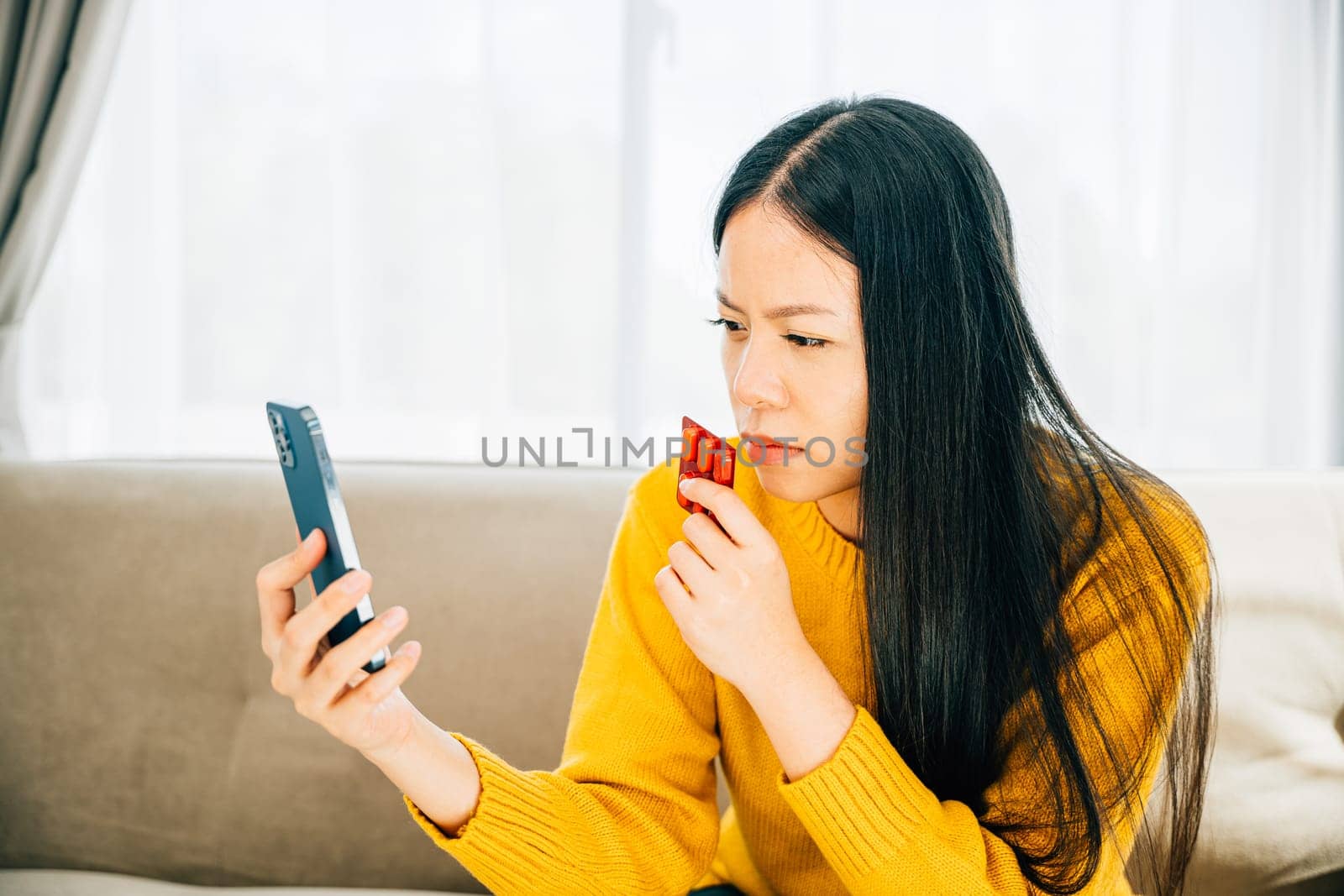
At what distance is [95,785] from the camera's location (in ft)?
4.79

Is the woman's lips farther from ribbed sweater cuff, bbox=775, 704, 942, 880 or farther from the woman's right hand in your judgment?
the woman's right hand

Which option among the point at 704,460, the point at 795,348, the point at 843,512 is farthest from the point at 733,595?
the point at 843,512

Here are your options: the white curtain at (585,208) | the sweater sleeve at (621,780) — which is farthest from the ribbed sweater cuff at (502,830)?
the white curtain at (585,208)

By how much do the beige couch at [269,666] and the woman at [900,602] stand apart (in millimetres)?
427

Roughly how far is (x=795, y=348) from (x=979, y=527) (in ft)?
0.90

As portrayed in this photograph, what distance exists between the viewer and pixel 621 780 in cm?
101

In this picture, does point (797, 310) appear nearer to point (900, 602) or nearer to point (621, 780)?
point (900, 602)

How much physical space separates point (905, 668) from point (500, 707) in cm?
70

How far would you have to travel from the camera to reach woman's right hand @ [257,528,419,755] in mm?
675

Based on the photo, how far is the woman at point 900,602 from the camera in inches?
33.2

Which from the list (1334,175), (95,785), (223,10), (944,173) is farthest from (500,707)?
(1334,175)

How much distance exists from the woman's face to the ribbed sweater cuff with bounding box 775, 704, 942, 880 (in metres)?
0.26

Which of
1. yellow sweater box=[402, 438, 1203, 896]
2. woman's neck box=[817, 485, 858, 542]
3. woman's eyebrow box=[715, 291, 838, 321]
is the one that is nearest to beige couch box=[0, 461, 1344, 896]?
yellow sweater box=[402, 438, 1203, 896]

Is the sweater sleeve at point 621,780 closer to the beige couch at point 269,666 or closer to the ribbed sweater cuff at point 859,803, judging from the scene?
the ribbed sweater cuff at point 859,803
